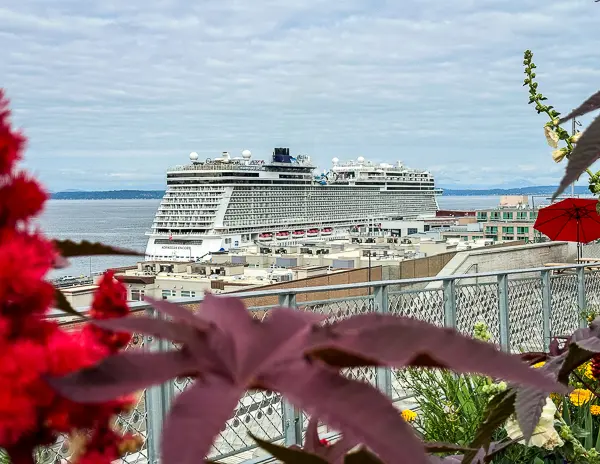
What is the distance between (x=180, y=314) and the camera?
1.17ft

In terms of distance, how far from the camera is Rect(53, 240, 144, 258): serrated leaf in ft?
1.33

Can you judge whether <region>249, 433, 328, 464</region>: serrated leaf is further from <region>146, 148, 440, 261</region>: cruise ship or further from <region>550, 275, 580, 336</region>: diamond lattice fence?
<region>146, 148, 440, 261</region>: cruise ship

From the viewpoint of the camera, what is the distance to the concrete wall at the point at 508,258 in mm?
6886

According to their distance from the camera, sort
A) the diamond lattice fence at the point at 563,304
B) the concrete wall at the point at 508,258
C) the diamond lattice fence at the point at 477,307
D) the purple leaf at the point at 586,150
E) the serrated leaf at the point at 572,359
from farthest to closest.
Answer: the concrete wall at the point at 508,258 → the diamond lattice fence at the point at 563,304 → the diamond lattice fence at the point at 477,307 → the serrated leaf at the point at 572,359 → the purple leaf at the point at 586,150

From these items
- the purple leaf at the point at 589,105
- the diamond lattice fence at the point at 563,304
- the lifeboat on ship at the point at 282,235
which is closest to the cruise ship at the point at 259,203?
the lifeboat on ship at the point at 282,235

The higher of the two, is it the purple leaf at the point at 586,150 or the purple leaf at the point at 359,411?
the purple leaf at the point at 586,150

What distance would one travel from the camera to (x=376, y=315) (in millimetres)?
357

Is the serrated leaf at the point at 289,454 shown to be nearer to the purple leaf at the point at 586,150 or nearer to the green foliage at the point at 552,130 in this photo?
the purple leaf at the point at 586,150

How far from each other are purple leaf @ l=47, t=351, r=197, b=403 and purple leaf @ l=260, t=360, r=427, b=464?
50 mm

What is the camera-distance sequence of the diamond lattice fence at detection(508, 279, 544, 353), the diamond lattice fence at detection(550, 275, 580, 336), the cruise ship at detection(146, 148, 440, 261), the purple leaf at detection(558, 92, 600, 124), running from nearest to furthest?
the purple leaf at detection(558, 92, 600, 124) < the diamond lattice fence at detection(508, 279, 544, 353) < the diamond lattice fence at detection(550, 275, 580, 336) < the cruise ship at detection(146, 148, 440, 261)

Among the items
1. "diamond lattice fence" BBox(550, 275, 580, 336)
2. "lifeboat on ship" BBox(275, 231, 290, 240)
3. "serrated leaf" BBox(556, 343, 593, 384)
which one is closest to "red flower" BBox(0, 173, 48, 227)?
"serrated leaf" BBox(556, 343, 593, 384)

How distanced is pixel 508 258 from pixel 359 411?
744 centimetres

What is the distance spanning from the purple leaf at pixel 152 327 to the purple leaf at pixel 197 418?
0.03 metres

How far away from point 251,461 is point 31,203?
2.23 metres
